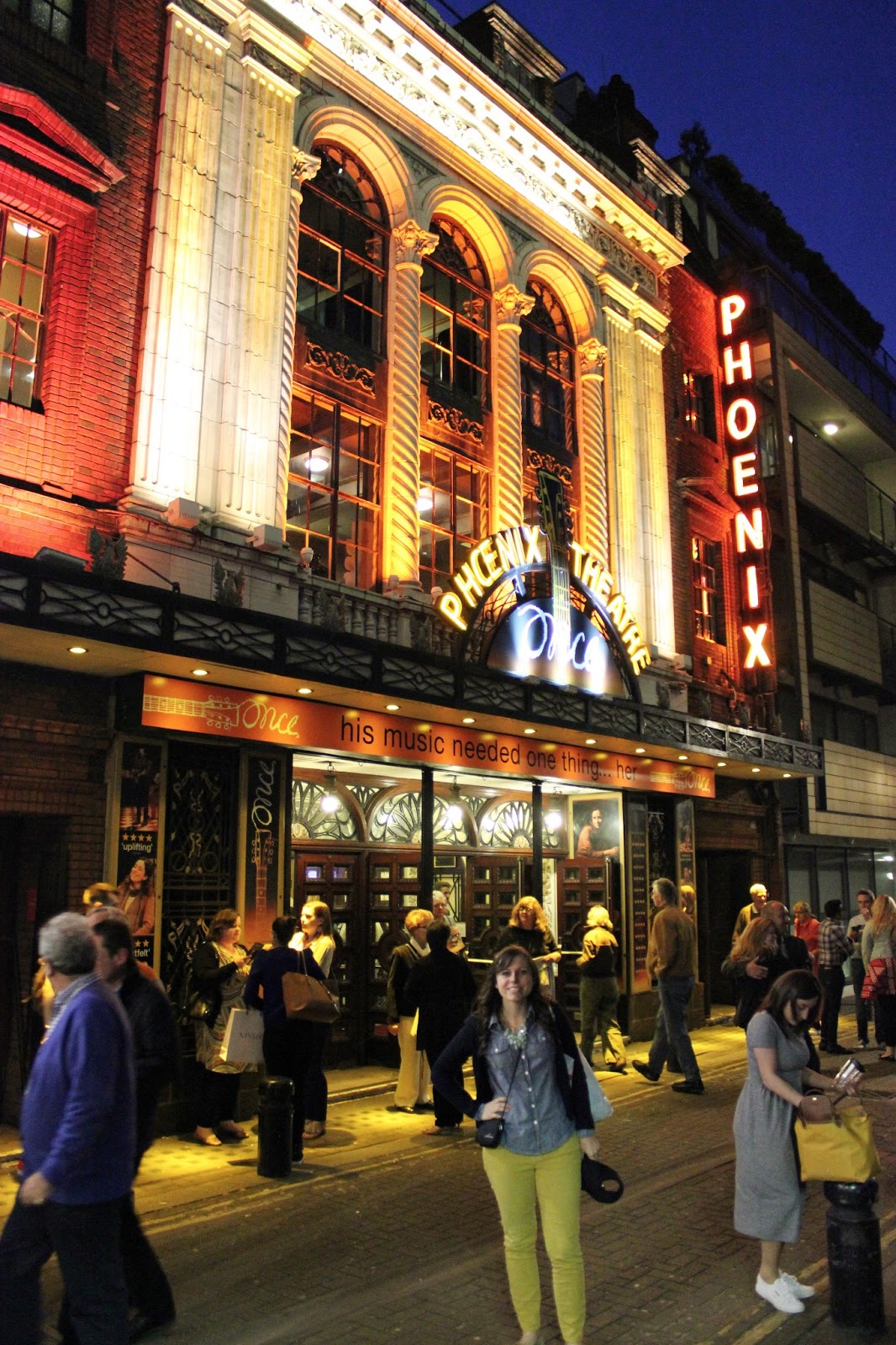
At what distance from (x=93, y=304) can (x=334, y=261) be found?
4.38 m

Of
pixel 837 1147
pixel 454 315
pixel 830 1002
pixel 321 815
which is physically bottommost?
pixel 830 1002

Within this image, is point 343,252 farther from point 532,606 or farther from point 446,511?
point 532,606

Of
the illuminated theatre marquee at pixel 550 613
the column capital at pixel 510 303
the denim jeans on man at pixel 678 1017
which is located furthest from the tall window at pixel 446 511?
the denim jeans on man at pixel 678 1017

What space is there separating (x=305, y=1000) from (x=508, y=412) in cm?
1035

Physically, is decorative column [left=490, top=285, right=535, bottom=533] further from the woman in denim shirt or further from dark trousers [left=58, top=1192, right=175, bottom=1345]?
dark trousers [left=58, top=1192, right=175, bottom=1345]

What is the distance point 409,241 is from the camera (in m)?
14.9

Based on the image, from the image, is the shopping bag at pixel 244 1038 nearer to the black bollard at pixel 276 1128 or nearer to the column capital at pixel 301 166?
the black bollard at pixel 276 1128

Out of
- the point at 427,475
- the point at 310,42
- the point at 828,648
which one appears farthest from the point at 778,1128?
the point at 828,648

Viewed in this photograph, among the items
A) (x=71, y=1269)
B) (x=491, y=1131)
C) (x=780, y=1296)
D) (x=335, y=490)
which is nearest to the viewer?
(x=71, y=1269)

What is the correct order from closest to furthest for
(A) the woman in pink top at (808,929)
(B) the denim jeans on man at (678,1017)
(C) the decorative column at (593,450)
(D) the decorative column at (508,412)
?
1. (B) the denim jeans on man at (678,1017)
2. (A) the woman in pink top at (808,929)
3. (D) the decorative column at (508,412)
4. (C) the decorative column at (593,450)

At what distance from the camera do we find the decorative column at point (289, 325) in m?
12.4

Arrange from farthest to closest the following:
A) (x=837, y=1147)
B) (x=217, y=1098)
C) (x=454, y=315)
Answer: (x=454, y=315)
(x=217, y=1098)
(x=837, y=1147)

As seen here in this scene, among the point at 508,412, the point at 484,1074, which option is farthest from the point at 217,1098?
the point at 508,412

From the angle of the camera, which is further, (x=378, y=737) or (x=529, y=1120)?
(x=378, y=737)
